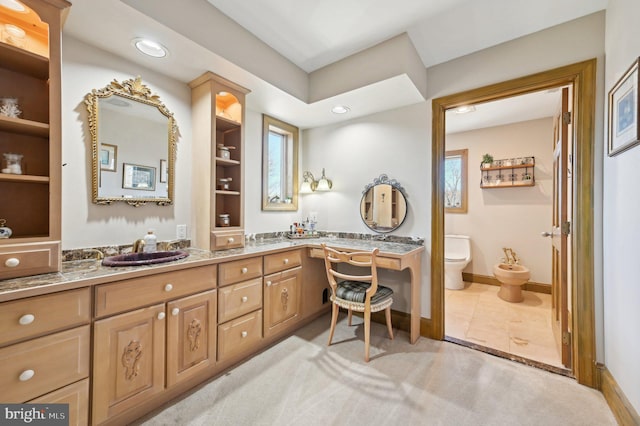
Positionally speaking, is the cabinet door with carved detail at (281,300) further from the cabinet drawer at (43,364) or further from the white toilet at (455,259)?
the white toilet at (455,259)

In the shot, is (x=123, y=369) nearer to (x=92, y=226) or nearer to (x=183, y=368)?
(x=183, y=368)

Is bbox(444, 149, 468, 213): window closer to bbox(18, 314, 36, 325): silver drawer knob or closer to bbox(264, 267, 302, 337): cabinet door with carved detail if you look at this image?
bbox(264, 267, 302, 337): cabinet door with carved detail

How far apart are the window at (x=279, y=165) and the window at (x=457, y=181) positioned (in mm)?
2783

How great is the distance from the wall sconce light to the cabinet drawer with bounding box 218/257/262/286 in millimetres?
1342

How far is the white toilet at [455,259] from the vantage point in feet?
12.3

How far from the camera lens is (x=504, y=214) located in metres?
3.85

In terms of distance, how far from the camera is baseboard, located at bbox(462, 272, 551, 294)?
3582 millimetres

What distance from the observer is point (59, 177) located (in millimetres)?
1364

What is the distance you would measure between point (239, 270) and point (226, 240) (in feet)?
1.21

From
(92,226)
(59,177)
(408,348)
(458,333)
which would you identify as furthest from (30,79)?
Answer: (458,333)

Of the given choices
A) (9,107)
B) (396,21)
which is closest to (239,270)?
(9,107)

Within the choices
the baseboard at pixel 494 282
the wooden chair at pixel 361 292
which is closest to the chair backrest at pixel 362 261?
the wooden chair at pixel 361 292

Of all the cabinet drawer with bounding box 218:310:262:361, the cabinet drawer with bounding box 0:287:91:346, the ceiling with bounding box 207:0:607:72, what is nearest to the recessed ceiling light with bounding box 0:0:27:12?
the ceiling with bounding box 207:0:607:72

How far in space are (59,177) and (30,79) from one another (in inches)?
25.7
